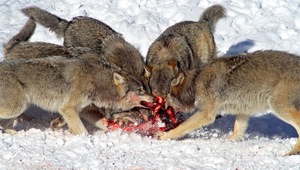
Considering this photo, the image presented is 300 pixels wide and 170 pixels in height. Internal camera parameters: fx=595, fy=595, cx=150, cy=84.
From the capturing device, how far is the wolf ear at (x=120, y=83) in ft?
29.7

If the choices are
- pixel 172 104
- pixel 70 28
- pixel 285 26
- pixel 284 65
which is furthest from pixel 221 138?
pixel 285 26

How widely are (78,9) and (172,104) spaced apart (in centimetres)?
647

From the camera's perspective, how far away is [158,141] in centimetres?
836

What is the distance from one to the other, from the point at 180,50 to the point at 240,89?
2391 mm

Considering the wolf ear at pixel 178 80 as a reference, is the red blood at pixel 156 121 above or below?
below

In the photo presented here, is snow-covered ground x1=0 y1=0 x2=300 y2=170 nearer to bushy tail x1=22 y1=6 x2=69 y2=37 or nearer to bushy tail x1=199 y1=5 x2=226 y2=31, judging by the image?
bushy tail x1=199 y1=5 x2=226 y2=31

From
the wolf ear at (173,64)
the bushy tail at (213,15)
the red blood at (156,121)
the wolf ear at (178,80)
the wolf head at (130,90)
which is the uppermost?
the bushy tail at (213,15)

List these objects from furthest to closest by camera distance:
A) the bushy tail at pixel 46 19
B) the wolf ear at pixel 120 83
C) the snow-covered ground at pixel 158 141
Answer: the bushy tail at pixel 46 19 < the wolf ear at pixel 120 83 < the snow-covered ground at pixel 158 141

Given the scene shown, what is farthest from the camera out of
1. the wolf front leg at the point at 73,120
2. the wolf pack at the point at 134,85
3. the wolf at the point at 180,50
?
the wolf at the point at 180,50

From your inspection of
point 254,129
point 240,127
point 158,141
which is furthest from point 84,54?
point 254,129

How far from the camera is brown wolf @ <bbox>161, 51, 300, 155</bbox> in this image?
26.7ft

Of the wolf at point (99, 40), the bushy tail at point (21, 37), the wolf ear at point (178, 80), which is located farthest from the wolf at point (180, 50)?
the bushy tail at point (21, 37)

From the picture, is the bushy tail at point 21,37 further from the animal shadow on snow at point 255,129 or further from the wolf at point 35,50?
the animal shadow on snow at point 255,129

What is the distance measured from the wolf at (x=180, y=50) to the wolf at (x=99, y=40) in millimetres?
235
